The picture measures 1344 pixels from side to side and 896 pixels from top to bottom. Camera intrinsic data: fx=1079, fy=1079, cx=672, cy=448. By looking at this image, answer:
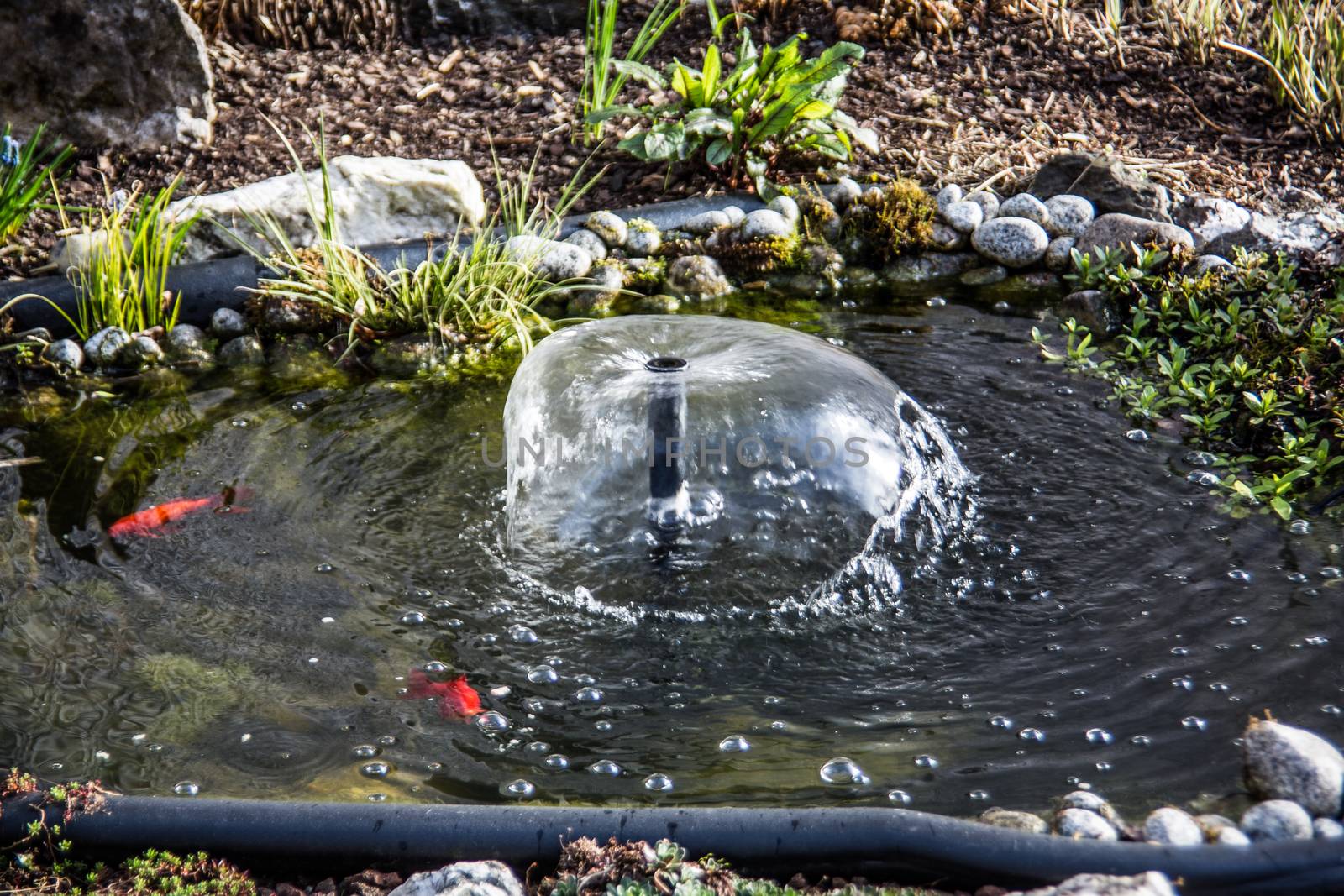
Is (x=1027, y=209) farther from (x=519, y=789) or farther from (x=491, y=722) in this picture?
(x=519, y=789)

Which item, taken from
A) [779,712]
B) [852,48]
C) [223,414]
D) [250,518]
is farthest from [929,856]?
[852,48]

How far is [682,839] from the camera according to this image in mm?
2227

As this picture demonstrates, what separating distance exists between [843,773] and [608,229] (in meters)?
3.92

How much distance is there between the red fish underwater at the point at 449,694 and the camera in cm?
292

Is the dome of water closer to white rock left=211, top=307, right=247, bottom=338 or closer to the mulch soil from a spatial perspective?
white rock left=211, top=307, right=247, bottom=338

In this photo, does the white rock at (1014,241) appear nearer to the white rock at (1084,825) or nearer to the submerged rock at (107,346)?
the white rock at (1084,825)

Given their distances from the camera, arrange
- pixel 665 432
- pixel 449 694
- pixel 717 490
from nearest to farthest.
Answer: pixel 449 694, pixel 665 432, pixel 717 490

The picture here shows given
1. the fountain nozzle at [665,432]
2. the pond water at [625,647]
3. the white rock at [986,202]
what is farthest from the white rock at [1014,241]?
the fountain nozzle at [665,432]

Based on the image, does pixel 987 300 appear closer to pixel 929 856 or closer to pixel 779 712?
pixel 779 712

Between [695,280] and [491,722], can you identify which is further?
[695,280]

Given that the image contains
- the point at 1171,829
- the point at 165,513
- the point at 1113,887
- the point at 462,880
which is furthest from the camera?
the point at 165,513

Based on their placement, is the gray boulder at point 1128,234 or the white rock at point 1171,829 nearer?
the white rock at point 1171,829

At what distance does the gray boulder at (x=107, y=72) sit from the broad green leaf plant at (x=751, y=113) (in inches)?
105

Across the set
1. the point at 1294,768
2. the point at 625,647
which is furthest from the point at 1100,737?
the point at 625,647
